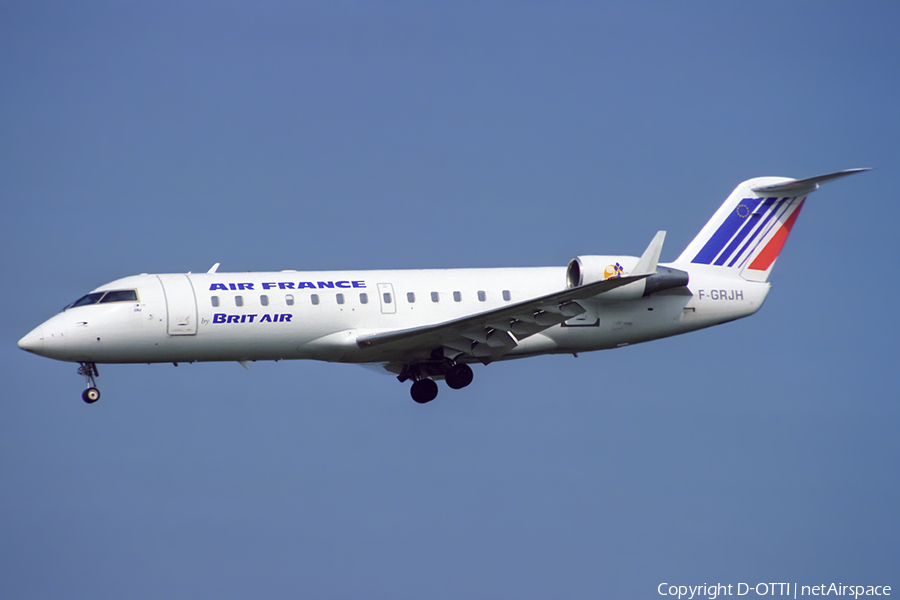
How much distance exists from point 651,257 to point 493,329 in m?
4.24

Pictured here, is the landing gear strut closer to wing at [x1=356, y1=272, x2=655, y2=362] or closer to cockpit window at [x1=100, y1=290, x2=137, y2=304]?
cockpit window at [x1=100, y1=290, x2=137, y2=304]

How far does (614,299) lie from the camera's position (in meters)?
28.7

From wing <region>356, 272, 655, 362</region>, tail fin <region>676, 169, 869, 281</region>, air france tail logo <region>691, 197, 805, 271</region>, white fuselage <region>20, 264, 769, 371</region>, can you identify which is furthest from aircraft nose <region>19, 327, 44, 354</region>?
air france tail logo <region>691, 197, 805, 271</region>

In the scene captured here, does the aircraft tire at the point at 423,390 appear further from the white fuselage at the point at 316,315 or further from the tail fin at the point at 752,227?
the tail fin at the point at 752,227

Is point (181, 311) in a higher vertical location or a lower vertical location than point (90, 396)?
higher

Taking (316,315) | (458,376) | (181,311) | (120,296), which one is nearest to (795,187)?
(458,376)

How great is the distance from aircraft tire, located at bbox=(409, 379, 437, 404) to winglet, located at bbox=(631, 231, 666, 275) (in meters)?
6.41

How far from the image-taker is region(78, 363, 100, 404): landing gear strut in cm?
2662

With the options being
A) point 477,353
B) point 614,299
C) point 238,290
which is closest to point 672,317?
point 614,299

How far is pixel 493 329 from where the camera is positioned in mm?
27578

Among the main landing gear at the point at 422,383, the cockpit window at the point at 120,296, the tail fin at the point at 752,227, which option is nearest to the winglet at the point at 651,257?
the tail fin at the point at 752,227

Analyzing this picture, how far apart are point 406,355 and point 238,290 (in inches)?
180

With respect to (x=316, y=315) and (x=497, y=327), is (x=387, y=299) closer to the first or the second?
(x=316, y=315)

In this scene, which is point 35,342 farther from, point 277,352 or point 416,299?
point 416,299
